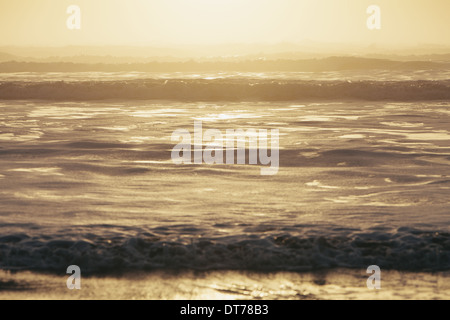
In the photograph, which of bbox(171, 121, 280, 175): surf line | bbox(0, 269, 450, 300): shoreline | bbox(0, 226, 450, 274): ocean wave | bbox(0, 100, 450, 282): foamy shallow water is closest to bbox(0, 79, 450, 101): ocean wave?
bbox(0, 100, 450, 282): foamy shallow water

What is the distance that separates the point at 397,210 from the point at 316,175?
1.92 metres

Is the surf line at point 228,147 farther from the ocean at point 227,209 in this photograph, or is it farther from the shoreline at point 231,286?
the shoreline at point 231,286

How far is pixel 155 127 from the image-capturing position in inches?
496

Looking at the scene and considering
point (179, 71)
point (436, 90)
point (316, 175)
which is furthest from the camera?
point (179, 71)

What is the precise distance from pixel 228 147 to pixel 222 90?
12.2 meters

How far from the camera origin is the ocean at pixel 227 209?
4.56 m

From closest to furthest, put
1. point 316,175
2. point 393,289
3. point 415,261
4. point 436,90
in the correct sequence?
point 393,289 → point 415,261 → point 316,175 → point 436,90

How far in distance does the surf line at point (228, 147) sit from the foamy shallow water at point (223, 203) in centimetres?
23

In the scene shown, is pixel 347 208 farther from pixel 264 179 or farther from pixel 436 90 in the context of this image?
pixel 436 90

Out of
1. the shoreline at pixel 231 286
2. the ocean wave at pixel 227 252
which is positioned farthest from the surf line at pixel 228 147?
the shoreline at pixel 231 286

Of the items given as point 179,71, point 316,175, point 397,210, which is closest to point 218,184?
point 316,175

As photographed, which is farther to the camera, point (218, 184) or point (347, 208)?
point (218, 184)

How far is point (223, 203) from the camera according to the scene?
20.7ft

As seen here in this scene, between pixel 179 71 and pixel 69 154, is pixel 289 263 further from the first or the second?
pixel 179 71
